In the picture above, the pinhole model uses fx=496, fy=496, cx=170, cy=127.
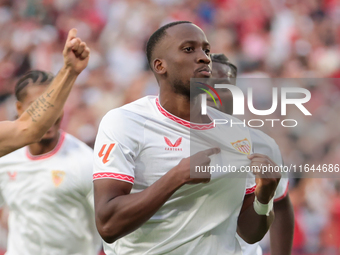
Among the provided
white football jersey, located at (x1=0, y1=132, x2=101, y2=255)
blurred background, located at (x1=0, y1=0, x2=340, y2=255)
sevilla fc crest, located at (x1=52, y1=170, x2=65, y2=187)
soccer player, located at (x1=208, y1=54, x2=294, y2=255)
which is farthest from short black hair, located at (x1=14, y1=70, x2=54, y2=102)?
blurred background, located at (x1=0, y1=0, x2=340, y2=255)

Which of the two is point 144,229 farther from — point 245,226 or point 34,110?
point 34,110

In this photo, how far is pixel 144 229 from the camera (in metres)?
2.64

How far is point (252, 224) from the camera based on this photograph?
297 cm

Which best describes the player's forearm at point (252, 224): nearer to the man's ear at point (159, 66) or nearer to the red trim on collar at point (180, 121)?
the red trim on collar at point (180, 121)

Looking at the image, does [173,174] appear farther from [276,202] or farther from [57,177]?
[57,177]

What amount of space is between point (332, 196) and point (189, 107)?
143 inches

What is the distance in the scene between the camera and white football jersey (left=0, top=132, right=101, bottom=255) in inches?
156

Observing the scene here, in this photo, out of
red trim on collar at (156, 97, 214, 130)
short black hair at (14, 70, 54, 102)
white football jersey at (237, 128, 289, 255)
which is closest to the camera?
red trim on collar at (156, 97, 214, 130)

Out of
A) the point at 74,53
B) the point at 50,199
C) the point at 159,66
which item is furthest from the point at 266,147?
the point at 50,199

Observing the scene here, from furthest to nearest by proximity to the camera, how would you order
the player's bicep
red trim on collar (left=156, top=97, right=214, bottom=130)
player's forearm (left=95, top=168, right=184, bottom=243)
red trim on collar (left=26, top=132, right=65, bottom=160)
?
red trim on collar (left=26, top=132, right=65, bottom=160)
red trim on collar (left=156, top=97, right=214, bottom=130)
the player's bicep
player's forearm (left=95, top=168, right=184, bottom=243)

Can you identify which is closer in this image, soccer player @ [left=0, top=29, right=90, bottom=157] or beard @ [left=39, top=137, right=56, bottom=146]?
soccer player @ [left=0, top=29, right=90, bottom=157]

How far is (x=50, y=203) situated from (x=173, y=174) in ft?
6.21

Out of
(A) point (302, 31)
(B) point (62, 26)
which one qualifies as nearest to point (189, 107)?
(A) point (302, 31)

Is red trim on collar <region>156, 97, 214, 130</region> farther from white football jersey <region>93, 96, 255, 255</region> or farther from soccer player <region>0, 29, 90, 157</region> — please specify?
soccer player <region>0, 29, 90, 157</region>
